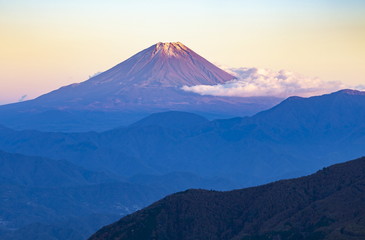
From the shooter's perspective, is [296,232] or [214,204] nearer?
[296,232]

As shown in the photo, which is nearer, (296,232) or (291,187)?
(296,232)

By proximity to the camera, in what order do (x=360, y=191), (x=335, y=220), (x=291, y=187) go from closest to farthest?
(x=335, y=220) < (x=360, y=191) < (x=291, y=187)

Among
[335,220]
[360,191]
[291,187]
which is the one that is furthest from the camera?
[291,187]

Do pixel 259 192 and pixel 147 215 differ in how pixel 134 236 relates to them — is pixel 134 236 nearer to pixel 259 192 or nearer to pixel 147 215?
pixel 147 215

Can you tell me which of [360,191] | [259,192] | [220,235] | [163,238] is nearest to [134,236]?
[163,238]

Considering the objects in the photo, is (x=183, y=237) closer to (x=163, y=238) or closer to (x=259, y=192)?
(x=163, y=238)

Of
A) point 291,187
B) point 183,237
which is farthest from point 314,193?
point 183,237
